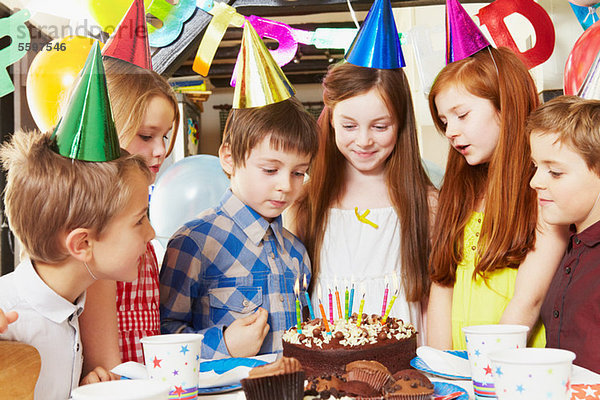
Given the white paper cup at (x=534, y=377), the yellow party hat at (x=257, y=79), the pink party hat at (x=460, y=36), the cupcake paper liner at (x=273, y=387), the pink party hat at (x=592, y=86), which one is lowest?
the cupcake paper liner at (x=273, y=387)

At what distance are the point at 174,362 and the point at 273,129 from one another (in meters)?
0.96

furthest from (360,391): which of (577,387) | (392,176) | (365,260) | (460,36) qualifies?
(460,36)

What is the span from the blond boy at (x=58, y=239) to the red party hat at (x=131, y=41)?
62 centimetres

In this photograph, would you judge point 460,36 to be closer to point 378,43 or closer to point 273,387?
point 378,43

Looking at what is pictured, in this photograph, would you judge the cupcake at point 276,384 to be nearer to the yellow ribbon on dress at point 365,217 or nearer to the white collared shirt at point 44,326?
the white collared shirt at point 44,326

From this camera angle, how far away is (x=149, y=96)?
159 centimetres

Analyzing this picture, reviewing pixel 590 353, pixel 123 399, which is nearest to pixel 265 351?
pixel 590 353

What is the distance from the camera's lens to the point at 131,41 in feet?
5.72

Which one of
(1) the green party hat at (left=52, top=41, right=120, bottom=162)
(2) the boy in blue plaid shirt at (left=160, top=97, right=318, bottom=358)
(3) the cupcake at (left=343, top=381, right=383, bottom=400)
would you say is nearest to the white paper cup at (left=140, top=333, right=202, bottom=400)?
(3) the cupcake at (left=343, top=381, right=383, bottom=400)

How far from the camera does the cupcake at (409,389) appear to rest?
916 mm

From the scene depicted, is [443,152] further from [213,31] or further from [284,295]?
[284,295]

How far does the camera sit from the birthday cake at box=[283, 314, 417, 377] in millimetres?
1194

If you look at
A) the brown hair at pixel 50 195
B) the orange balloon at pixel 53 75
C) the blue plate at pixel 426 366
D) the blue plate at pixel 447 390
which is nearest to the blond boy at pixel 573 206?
the blue plate at pixel 426 366

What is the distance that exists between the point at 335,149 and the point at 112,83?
0.85 m
